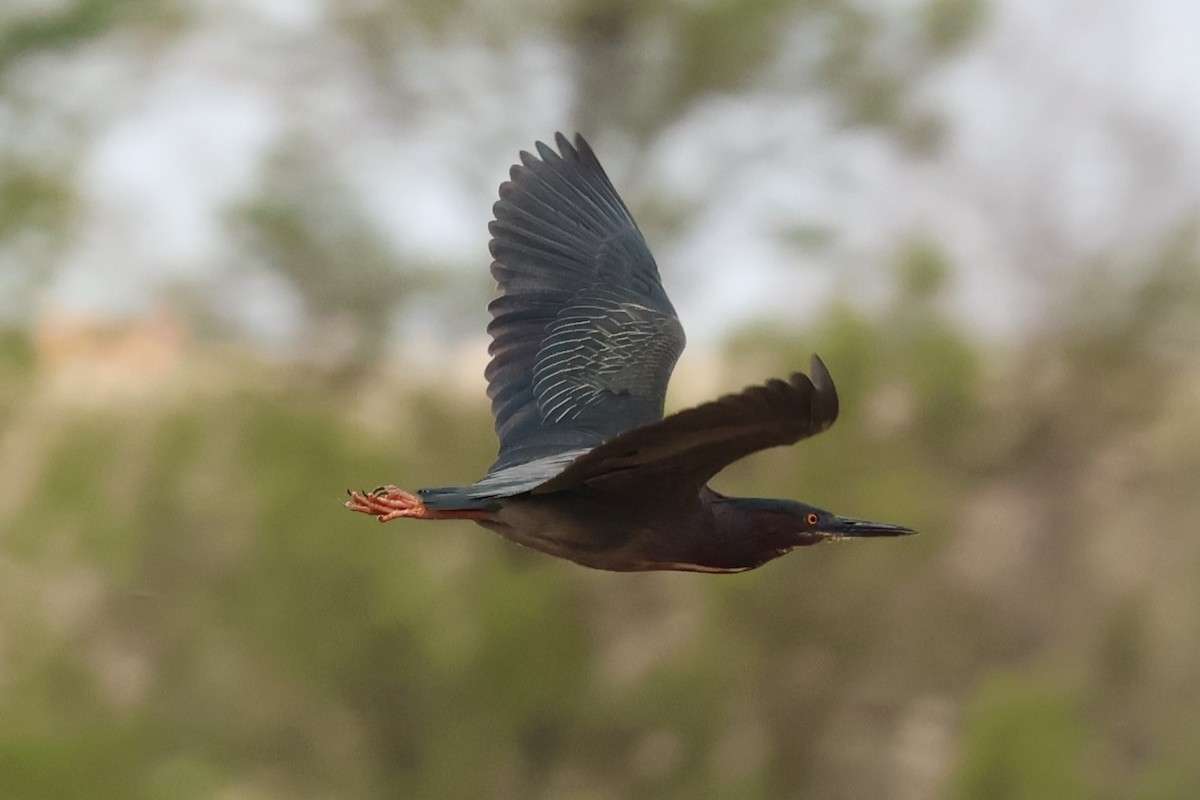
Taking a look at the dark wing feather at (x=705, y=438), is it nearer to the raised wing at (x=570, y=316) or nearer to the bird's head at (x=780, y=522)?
the bird's head at (x=780, y=522)

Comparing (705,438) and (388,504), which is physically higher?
(388,504)

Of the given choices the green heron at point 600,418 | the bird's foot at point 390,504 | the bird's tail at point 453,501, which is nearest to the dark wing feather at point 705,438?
the green heron at point 600,418

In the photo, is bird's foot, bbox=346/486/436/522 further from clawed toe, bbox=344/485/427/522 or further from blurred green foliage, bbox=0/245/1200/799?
blurred green foliage, bbox=0/245/1200/799

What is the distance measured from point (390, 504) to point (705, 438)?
824 mm

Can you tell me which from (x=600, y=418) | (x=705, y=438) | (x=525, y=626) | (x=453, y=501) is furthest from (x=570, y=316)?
(x=525, y=626)

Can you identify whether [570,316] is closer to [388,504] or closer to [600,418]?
[600,418]

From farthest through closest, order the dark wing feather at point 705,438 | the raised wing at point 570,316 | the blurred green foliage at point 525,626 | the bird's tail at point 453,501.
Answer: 1. the blurred green foliage at point 525,626
2. the raised wing at point 570,316
3. the bird's tail at point 453,501
4. the dark wing feather at point 705,438

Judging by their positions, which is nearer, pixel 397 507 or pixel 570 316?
pixel 397 507

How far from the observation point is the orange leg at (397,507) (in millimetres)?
3453

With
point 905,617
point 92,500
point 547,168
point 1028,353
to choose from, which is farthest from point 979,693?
point 547,168

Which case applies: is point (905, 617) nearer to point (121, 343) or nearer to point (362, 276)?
point (362, 276)

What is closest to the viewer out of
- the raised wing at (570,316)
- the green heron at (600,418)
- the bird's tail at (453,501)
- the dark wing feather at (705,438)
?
the dark wing feather at (705,438)

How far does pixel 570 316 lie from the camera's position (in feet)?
13.6

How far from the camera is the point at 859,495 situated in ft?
39.0
